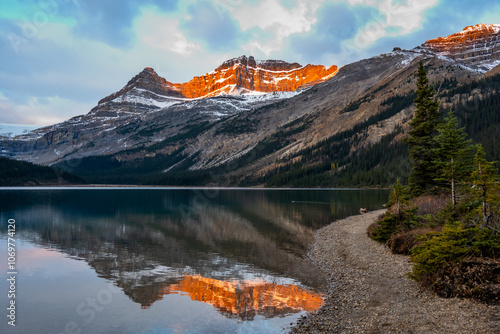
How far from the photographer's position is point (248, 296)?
766 inches

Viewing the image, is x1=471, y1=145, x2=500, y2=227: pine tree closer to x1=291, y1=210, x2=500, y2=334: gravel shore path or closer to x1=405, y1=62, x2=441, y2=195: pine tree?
x1=291, y1=210, x2=500, y2=334: gravel shore path

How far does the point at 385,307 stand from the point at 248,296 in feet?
24.1

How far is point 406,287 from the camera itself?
731 inches

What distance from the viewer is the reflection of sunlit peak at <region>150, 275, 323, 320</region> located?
17.3 metres

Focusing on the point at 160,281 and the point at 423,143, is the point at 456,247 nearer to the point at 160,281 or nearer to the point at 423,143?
the point at 160,281

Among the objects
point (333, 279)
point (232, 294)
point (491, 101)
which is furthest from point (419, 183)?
point (491, 101)

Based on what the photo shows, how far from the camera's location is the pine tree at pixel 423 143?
34906 mm

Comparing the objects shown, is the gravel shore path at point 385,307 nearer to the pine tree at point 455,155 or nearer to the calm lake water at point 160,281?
the calm lake water at point 160,281

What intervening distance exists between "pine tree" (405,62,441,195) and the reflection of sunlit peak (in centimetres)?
2188

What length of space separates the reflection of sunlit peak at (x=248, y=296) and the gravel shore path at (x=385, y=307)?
54.5 inches

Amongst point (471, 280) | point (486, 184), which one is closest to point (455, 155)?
point (486, 184)

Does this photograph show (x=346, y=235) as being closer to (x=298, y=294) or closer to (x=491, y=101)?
(x=298, y=294)

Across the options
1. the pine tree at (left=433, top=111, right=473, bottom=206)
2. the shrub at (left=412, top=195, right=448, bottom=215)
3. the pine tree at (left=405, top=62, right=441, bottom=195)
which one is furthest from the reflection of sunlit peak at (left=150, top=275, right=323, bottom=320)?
the pine tree at (left=405, top=62, right=441, bottom=195)

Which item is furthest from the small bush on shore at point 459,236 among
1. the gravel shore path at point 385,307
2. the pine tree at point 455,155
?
the gravel shore path at point 385,307
